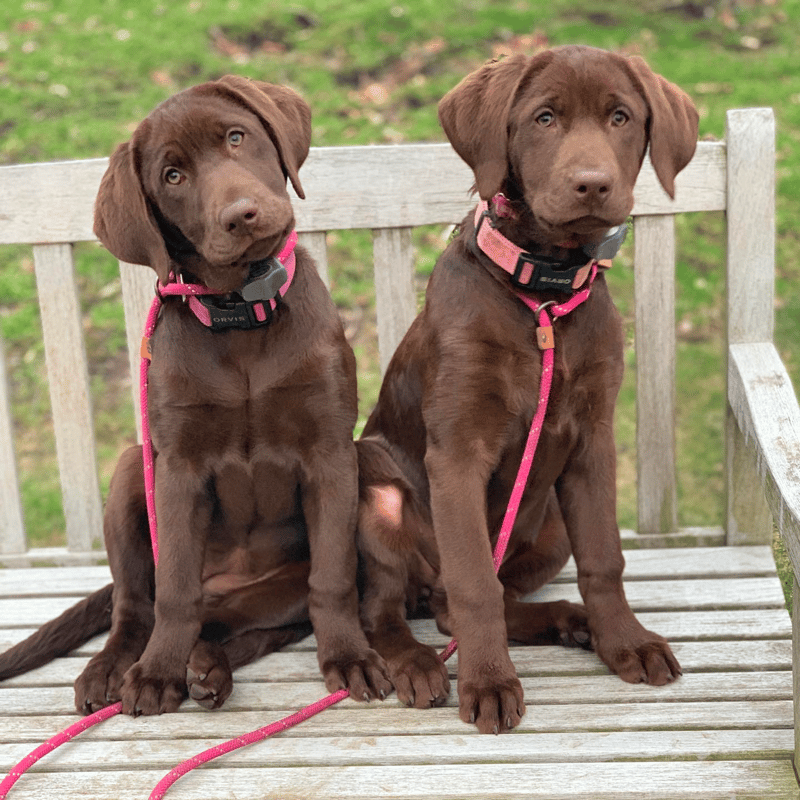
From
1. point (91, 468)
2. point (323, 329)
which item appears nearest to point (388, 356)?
point (323, 329)

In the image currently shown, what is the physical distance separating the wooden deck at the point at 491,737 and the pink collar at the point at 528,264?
87cm

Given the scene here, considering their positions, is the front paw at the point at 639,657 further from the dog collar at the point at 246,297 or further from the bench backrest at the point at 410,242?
the dog collar at the point at 246,297

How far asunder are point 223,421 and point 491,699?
2.79 feet

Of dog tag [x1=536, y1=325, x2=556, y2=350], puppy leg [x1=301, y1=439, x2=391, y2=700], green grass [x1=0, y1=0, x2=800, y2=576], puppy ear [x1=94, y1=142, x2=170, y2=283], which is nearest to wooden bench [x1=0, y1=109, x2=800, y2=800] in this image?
puppy leg [x1=301, y1=439, x2=391, y2=700]

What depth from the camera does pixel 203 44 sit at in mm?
6551

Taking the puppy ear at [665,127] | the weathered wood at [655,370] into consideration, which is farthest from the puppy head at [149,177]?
the weathered wood at [655,370]

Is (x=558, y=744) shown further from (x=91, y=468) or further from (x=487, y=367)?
(x=91, y=468)

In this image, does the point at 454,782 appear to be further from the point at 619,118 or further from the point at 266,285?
the point at 619,118

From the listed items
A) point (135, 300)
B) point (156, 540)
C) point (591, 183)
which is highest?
point (591, 183)

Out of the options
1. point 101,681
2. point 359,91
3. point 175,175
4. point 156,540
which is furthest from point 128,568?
point 359,91

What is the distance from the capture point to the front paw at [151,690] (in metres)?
2.43

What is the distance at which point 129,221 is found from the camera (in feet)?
7.80

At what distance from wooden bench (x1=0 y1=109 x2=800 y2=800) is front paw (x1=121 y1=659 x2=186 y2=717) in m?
0.03

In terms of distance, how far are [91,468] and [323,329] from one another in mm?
1078
